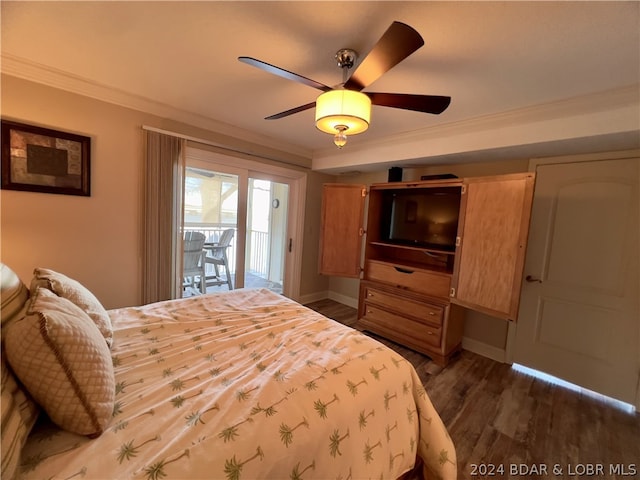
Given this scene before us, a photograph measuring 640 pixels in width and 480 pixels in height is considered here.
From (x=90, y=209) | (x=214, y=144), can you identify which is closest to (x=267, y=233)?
(x=214, y=144)

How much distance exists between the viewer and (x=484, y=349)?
112 inches

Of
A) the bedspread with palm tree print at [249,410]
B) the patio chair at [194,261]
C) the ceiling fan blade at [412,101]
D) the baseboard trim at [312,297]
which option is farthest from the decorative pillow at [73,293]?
the baseboard trim at [312,297]

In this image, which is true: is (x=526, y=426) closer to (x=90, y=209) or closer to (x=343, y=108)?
(x=343, y=108)

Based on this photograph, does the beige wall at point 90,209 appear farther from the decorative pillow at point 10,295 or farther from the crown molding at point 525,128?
the crown molding at point 525,128

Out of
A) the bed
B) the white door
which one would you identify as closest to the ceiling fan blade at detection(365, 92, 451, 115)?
the bed

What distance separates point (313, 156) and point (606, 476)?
4039mm

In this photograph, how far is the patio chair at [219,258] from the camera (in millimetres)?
3359

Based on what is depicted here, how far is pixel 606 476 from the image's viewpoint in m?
1.52

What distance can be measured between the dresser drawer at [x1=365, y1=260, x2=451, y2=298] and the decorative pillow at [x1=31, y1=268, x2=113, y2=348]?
2602 mm

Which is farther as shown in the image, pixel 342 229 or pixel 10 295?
pixel 342 229

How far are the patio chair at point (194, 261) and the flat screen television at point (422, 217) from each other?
2.34 metres

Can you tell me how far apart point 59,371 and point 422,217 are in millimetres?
3024

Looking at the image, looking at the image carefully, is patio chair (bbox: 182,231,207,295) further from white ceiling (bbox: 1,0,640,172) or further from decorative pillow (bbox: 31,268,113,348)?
decorative pillow (bbox: 31,268,113,348)

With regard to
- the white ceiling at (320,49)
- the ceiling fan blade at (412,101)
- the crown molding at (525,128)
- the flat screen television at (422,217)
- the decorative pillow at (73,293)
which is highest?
the white ceiling at (320,49)
